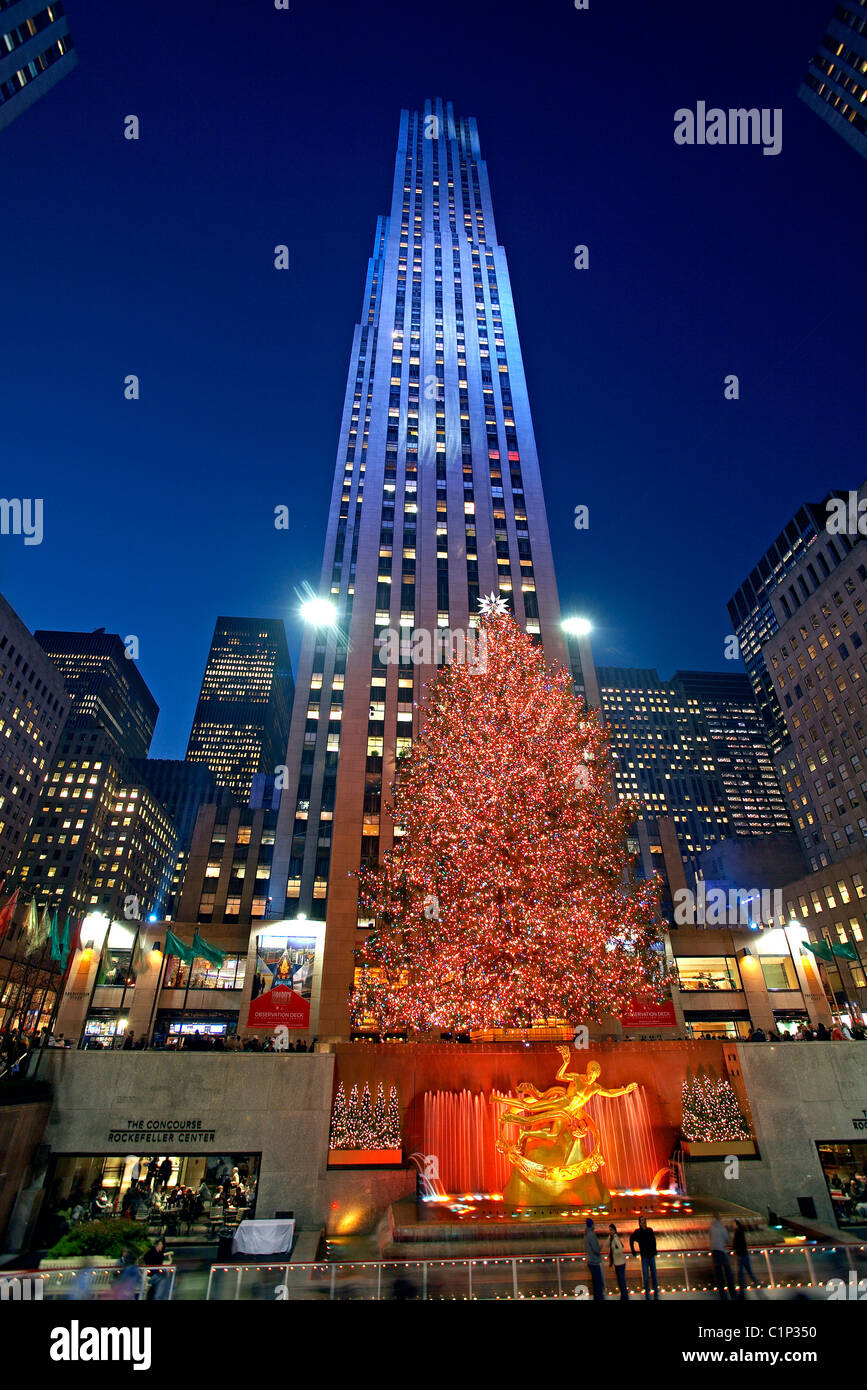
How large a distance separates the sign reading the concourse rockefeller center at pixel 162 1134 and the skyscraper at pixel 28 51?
78.8m

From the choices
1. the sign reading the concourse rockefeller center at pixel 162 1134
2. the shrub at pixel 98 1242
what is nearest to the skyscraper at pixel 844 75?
the sign reading the concourse rockefeller center at pixel 162 1134

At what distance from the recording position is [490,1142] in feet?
65.4

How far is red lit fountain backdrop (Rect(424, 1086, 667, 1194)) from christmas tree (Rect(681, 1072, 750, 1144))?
1.42 metres

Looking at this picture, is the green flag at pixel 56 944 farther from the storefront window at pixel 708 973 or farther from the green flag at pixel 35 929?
the storefront window at pixel 708 973

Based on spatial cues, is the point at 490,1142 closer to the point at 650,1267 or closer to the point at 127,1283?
the point at 650,1267

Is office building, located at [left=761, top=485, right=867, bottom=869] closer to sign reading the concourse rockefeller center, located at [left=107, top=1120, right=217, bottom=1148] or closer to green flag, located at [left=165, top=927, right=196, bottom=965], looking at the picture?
green flag, located at [left=165, top=927, right=196, bottom=965]

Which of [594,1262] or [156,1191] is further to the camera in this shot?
[156,1191]

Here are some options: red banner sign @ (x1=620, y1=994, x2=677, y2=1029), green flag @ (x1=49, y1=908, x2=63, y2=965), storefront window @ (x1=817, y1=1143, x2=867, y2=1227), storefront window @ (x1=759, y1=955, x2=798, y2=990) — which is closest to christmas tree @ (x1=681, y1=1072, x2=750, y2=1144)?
storefront window @ (x1=817, y1=1143, x2=867, y2=1227)

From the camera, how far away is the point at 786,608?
284 ft

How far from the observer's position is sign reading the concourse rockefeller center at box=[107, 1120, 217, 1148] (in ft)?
62.4

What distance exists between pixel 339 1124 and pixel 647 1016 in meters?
13.1

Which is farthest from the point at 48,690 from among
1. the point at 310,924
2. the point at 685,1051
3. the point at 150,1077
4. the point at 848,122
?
the point at 848,122

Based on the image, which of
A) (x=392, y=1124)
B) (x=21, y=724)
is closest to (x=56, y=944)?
(x=392, y=1124)
